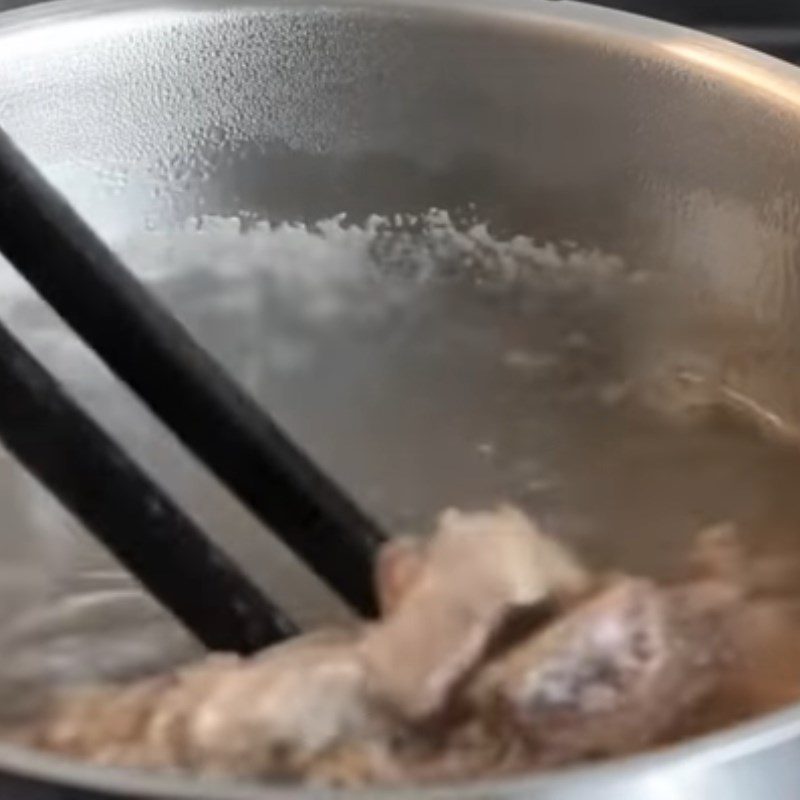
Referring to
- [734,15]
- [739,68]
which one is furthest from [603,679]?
[734,15]

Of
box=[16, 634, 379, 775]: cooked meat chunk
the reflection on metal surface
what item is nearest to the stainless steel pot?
the reflection on metal surface

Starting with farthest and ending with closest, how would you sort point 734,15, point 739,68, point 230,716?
point 734,15, point 739,68, point 230,716

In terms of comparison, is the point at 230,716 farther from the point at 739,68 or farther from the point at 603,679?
the point at 739,68

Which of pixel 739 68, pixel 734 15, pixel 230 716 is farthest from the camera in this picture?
pixel 734 15

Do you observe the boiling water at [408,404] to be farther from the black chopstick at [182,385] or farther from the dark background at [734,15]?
the dark background at [734,15]

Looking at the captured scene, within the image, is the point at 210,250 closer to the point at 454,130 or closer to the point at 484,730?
the point at 454,130
